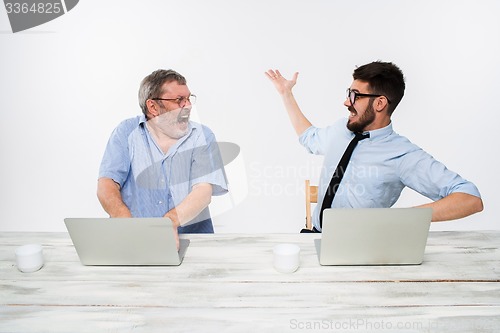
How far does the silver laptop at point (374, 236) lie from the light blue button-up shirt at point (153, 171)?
1.05 metres

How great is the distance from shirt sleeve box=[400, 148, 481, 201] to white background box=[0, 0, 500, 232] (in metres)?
0.13

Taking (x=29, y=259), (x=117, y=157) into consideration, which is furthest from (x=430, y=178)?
(x=29, y=259)

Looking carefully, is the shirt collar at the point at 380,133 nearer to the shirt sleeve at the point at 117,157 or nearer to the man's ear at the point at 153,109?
the man's ear at the point at 153,109

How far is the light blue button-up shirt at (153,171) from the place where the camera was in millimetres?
2428

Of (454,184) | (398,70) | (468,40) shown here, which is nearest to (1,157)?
(398,70)

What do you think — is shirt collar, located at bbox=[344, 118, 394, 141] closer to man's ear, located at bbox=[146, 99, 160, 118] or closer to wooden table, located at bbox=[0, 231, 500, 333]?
wooden table, located at bbox=[0, 231, 500, 333]

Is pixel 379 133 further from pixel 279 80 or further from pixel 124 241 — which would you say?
pixel 124 241

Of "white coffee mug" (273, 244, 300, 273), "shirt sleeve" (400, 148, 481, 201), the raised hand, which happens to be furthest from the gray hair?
"white coffee mug" (273, 244, 300, 273)

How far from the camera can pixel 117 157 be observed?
2.44 m

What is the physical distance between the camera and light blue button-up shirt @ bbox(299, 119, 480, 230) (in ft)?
7.32

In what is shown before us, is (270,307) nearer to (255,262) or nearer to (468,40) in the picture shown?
(255,262)

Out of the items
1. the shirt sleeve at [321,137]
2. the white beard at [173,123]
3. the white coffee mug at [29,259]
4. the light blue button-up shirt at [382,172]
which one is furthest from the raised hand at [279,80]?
the white coffee mug at [29,259]

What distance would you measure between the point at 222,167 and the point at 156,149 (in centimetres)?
35

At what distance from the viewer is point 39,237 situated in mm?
1771
